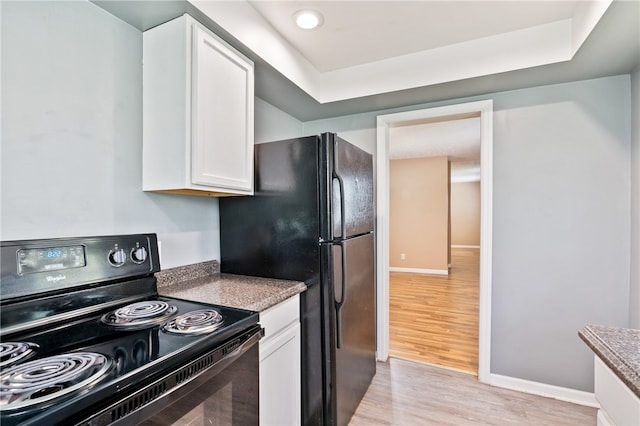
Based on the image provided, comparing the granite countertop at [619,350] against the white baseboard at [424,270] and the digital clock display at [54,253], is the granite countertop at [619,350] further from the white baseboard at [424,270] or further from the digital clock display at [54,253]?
the white baseboard at [424,270]

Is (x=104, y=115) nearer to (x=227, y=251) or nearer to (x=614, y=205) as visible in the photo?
(x=227, y=251)

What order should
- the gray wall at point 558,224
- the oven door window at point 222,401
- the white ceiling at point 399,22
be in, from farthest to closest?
the gray wall at point 558,224 → the white ceiling at point 399,22 → the oven door window at point 222,401

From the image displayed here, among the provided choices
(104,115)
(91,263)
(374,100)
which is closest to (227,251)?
(91,263)

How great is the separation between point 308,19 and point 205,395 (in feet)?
5.98

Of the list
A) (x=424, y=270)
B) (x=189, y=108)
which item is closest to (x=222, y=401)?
(x=189, y=108)

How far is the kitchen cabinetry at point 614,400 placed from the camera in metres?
0.64

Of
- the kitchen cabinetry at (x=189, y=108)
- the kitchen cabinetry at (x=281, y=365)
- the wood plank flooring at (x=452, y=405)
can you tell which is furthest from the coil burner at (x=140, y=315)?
the wood plank flooring at (x=452, y=405)

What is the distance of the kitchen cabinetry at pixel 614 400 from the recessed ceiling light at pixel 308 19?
1877mm

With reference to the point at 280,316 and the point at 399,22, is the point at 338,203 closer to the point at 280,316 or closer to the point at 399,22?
the point at 280,316

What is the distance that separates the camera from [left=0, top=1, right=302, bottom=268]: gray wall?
103 cm

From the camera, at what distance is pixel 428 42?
6.35ft

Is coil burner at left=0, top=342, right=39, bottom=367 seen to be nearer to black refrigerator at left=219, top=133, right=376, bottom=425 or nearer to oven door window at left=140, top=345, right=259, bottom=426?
oven door window at left=140, top=345, right=259, bottom=426

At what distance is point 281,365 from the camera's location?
1411 millimetres

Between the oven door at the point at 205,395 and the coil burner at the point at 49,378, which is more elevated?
the coil burner at the point at 49,378
